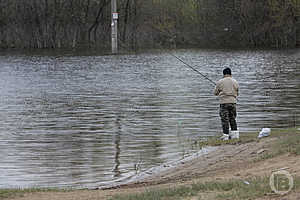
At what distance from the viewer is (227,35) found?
3051 inches

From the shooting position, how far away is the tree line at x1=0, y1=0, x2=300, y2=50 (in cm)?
7144

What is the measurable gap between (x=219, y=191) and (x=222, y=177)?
1387mm

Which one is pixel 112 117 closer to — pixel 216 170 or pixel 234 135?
pixel 234 135

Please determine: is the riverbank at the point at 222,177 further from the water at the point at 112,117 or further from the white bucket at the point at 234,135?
the water at the point at 112,117

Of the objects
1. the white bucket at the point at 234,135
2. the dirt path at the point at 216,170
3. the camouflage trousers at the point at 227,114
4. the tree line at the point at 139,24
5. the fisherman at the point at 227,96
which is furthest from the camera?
the tree line at the point at 139,24

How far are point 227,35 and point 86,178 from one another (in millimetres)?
66551

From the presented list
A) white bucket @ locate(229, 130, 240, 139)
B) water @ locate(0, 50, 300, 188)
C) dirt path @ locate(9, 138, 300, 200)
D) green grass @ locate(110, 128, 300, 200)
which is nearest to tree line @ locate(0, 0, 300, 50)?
water @ locate(0, 50, 300, 188)

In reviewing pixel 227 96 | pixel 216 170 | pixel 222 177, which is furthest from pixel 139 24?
pixel 222 177

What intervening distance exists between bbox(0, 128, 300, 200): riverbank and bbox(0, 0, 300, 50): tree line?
2271 inches

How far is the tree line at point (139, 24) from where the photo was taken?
2813 inches
